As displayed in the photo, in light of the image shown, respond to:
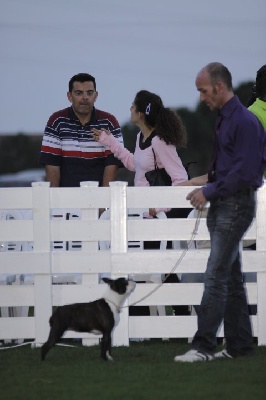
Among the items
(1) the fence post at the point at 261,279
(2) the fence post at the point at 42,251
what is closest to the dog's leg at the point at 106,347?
(2) the fence post at the point at 42,251

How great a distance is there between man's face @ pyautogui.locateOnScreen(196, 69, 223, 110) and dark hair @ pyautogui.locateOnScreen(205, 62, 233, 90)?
29 millimetres

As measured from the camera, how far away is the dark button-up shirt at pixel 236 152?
8.82m

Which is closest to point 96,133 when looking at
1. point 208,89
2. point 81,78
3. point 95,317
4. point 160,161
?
point 81,78

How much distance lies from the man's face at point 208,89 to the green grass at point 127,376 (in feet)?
6.57

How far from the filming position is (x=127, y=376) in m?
8.59

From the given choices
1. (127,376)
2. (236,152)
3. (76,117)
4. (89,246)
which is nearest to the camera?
(127,376)

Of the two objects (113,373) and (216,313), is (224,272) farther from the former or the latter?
(113,373)

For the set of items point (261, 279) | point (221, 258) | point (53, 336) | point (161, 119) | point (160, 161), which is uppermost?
point (161, 119)

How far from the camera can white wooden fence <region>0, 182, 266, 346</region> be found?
1049 centimetres

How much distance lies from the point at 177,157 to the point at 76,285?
5.06 feet

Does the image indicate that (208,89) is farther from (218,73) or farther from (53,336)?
(53,336)

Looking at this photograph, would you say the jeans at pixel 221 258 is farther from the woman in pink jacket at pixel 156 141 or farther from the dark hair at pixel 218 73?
the woman in pink jacket at pixel 156 141

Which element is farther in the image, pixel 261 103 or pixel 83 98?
pixel 83 98

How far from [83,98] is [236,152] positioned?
128 inches
